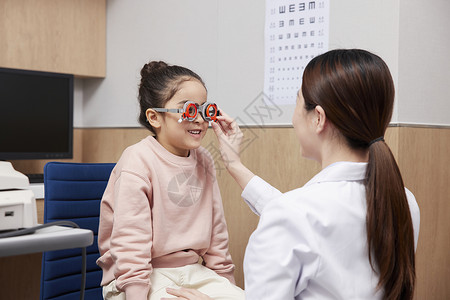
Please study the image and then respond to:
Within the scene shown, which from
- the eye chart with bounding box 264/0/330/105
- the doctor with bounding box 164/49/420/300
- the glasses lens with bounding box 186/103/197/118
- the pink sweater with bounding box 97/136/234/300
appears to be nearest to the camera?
the doctor with bounding box 164/49/420/300

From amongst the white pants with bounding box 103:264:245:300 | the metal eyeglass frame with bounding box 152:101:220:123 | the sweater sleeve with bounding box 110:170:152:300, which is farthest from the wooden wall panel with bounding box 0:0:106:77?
the white pants with bounding box 103:264:245:300

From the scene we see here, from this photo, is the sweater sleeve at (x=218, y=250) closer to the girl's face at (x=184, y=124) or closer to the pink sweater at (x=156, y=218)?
the pink sweater at (x=156, y=218)

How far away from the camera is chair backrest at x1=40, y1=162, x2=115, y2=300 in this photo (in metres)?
1.61

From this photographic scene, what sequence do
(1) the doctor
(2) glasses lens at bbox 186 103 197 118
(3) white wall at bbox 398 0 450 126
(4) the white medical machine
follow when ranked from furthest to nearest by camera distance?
1. (3) white wall at bbox 398 0 450 126
2. (2) glasses lens at bbox 186 103 197 118
3. (4) the white medical machine
4. (1) the doctor

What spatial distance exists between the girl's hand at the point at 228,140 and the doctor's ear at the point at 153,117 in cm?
17

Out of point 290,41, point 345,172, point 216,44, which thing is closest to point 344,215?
point 345,172

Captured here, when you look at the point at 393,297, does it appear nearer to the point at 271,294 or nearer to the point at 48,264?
the point at 271,294

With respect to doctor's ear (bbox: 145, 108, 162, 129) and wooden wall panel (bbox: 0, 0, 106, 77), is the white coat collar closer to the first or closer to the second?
doctor's ear (bbox: 145, 108, 162, 129)

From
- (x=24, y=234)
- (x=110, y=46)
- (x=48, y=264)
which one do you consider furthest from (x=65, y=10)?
(x=24, y=234)

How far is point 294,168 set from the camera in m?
1.93

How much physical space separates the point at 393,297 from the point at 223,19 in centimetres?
163

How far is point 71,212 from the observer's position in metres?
1.67

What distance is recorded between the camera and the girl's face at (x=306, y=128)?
3.18 feet

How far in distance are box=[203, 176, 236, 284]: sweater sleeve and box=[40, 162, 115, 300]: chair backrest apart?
1.57ft
